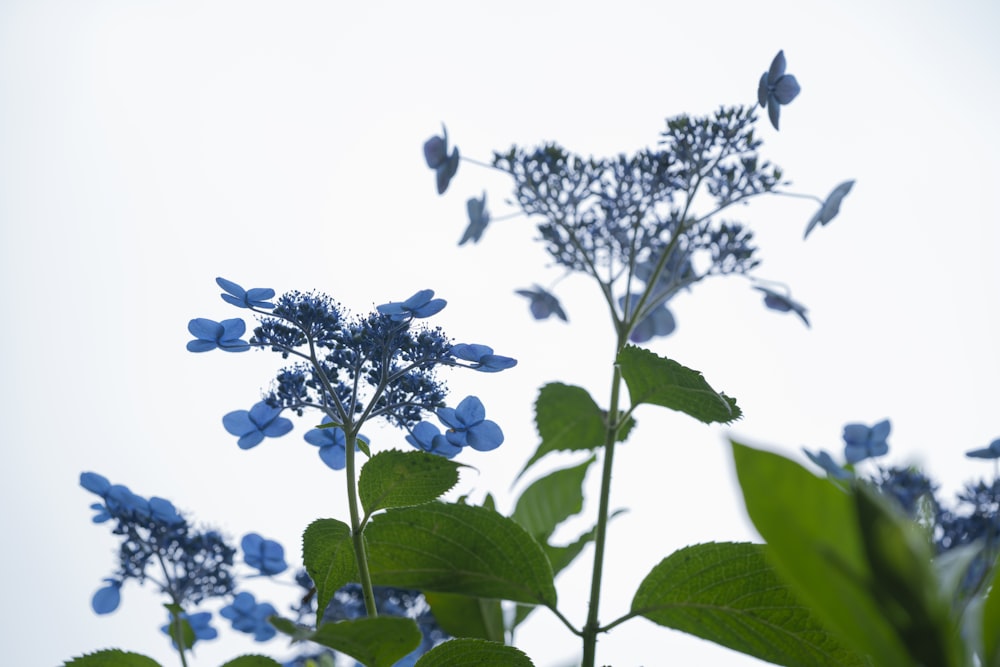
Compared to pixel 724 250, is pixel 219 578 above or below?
below

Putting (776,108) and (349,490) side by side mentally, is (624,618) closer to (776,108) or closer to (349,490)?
(349,490)

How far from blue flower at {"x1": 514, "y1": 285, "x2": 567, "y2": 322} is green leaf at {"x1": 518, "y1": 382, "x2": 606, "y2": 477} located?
0.21 m

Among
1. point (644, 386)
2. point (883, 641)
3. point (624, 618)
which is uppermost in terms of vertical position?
point (644, 386)

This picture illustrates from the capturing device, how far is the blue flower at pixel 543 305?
1.07 meters

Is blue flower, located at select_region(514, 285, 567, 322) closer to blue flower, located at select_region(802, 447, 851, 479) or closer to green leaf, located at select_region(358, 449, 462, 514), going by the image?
blue flower, located at select_region(802, 447, 851, 479)

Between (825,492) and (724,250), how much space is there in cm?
73

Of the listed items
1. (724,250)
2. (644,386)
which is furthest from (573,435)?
(724,250)

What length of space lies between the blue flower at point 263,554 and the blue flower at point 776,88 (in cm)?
60

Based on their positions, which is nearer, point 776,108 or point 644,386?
point 644,386

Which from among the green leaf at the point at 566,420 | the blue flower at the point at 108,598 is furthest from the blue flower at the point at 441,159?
the blue flower at the point at 108,598

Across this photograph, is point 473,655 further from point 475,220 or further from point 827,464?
point 475,220

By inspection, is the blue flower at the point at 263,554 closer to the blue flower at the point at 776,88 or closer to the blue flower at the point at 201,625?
the blue flower at the point at 201,625

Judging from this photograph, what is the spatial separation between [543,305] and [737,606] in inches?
20.2

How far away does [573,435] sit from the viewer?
2.89 feet
